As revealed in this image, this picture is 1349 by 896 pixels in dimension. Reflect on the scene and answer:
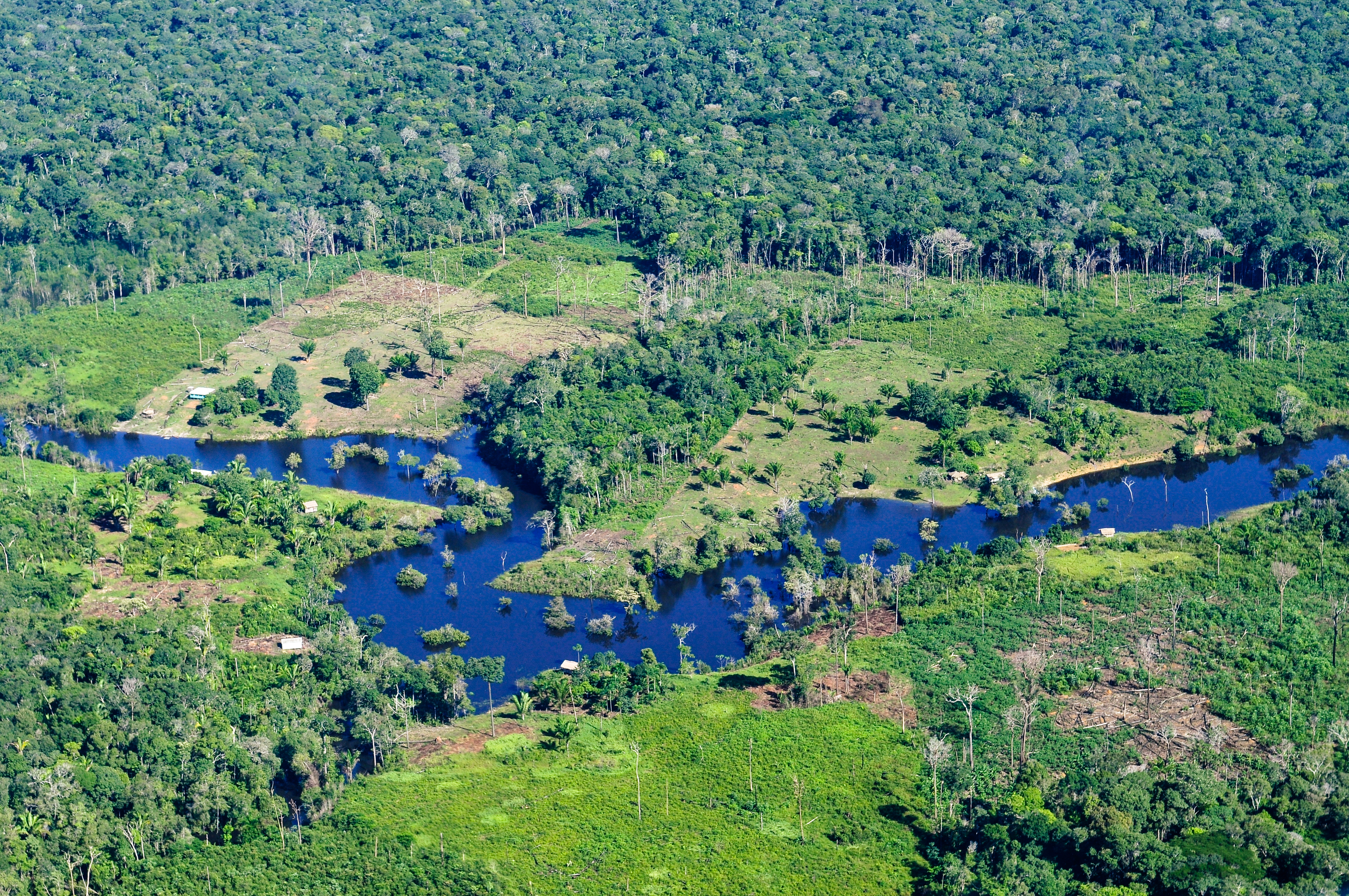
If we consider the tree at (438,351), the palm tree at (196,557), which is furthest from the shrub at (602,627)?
the tree at (438,351)

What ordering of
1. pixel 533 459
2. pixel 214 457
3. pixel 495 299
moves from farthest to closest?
pixel 495 299
pixel 214 457
pixel 533 459

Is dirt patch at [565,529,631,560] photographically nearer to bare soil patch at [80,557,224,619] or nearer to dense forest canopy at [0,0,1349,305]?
bare soil patch at [80,557,224,619]

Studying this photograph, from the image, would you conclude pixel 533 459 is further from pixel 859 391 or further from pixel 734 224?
pixel 734 224

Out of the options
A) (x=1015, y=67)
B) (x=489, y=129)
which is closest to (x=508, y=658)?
(x=489, y=129)

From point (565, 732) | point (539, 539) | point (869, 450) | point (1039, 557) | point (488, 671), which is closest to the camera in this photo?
point (565, 732)

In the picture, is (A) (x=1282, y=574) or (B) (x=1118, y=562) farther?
(B) (x=1118, y=562)

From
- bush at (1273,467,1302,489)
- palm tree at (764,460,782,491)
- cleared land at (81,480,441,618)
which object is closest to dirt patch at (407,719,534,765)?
cleared land at (81,480,441,618)

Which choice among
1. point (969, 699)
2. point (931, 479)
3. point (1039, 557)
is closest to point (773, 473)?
point (931, 479)

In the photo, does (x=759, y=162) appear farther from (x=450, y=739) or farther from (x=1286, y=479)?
(x=450, y=739)
